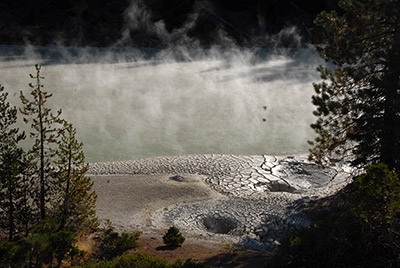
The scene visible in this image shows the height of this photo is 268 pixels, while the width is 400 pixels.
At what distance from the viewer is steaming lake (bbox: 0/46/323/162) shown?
11281mm

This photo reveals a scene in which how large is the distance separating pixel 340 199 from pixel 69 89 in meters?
10.8

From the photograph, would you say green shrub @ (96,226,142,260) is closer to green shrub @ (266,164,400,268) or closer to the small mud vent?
the small mud vent

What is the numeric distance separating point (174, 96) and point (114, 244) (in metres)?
9.64

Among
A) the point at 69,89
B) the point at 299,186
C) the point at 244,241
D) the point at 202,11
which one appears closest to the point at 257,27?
the point at 202,11

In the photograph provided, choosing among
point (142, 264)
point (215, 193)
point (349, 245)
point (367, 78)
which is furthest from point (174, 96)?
point (349, 245)

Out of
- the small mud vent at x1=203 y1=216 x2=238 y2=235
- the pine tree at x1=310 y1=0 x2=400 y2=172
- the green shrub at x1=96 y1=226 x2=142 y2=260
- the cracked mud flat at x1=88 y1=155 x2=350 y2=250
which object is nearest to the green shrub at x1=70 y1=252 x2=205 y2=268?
the green shrub at x1=96 y1=226 x2=142 y2=260

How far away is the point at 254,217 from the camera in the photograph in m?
7.20

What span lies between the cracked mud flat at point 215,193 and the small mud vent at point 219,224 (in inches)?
0.6

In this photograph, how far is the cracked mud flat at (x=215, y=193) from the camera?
691 centimetres

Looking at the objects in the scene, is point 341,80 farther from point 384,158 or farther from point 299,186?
point 299,186

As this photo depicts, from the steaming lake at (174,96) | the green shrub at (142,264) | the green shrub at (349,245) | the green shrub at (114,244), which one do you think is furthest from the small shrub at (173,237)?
the steaming lake at (174,96)

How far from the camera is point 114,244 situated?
5988 mm

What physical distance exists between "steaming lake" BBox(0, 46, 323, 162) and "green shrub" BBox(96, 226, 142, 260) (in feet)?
13.5

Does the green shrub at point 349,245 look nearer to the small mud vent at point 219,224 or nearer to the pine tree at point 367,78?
the small mud vent at point 219,224
